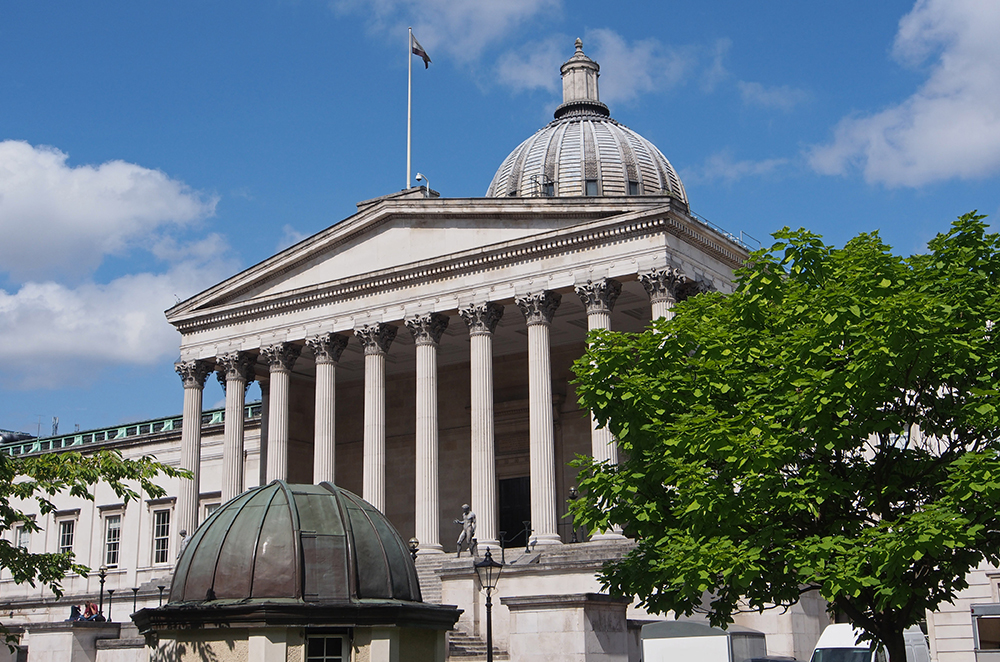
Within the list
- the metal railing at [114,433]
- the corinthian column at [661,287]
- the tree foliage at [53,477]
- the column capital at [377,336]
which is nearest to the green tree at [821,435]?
the tree foliage at [53,477]

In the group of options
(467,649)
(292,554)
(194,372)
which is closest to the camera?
(292,554)

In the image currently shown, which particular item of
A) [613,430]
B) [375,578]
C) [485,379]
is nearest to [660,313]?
[485,379]

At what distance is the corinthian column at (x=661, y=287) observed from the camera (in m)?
38.9

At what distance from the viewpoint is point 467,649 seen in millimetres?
30906

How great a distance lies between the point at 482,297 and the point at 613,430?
804 inches

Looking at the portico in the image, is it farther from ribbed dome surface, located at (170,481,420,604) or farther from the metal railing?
ribbed dome surface, located at (170,481,420,604)

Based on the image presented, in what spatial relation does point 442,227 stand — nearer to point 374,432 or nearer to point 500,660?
point 374,432

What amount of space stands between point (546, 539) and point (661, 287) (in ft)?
30.3

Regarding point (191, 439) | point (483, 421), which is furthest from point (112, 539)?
point (483, 421)

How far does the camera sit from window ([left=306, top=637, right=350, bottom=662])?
A: 1237 cm

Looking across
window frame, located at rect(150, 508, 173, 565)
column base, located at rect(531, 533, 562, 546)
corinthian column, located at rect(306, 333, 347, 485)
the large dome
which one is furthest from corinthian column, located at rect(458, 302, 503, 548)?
window frame, located at rect(150, 508, 173, 565)

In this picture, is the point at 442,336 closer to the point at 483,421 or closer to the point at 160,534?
the point at 483,421

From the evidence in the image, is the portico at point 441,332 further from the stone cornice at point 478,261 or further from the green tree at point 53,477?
the green tree at point 53,477

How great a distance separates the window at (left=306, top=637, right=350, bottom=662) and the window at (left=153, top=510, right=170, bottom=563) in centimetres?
5058
